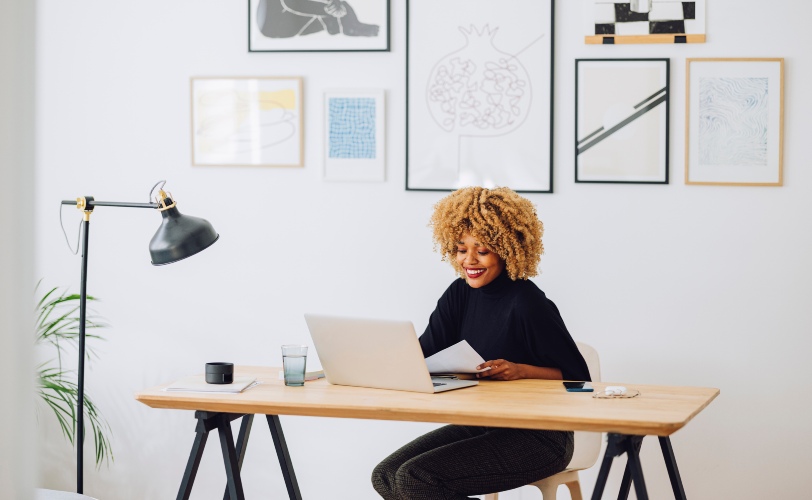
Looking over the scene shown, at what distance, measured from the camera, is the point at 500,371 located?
2199 millimetres

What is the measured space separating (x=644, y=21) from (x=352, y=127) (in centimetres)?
108

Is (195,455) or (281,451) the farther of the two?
(281,451)

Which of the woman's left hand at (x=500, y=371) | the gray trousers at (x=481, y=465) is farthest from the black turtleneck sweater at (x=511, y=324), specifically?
the gray trousers at (x=481, y=465)

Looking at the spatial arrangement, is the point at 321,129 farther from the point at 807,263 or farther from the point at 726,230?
the point at 807,263

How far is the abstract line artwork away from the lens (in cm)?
294

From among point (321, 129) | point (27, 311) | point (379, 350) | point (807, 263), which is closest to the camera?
point (27, 311)

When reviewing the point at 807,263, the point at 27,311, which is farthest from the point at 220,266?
the point at 27,311

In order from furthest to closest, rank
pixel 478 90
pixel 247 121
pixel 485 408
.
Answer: pixel 247 121 → pixel 478 90 → pixel 485 408

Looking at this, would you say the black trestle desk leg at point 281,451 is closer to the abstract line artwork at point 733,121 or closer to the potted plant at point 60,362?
the potted plant at point 60,362

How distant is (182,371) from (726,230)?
6.62 feet

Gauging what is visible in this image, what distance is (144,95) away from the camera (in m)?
3.25

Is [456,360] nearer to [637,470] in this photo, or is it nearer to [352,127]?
[637,470]

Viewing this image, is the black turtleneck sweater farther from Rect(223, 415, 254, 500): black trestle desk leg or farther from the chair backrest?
Rect(223, 415, 254, 500): black trestle desk leg

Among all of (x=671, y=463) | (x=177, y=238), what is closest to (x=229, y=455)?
(x=177, y=238)
